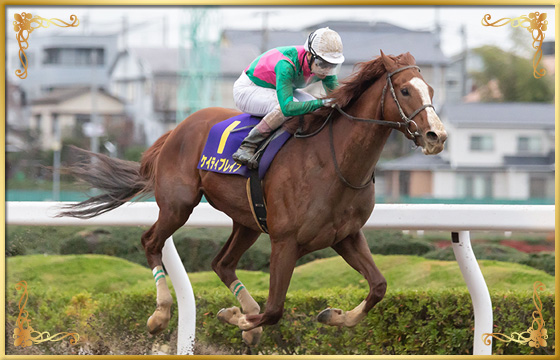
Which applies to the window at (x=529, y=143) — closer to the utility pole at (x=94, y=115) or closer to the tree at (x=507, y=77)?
the tree at (x=507, y=77)

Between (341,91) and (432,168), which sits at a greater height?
(341,91)

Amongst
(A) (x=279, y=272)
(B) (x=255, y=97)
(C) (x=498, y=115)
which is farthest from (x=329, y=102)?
(C) (x=498, y=115)

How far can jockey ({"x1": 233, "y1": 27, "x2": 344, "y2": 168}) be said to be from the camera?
4000mm

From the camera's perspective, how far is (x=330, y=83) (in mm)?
4270

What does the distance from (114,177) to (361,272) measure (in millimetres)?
1836

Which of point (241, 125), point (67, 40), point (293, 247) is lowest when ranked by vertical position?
point (67, 40)

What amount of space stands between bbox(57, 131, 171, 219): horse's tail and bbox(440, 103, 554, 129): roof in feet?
101

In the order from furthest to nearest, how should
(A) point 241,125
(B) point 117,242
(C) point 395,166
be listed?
(C) point 395,166 → (B) point 117,242 → (A) point 241,125

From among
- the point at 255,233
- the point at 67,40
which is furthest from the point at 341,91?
the point at 67,40

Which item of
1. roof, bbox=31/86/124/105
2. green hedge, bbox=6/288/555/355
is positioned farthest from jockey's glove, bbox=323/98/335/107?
roof, bbox=31/86/124/105

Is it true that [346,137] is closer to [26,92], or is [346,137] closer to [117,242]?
[117,242]

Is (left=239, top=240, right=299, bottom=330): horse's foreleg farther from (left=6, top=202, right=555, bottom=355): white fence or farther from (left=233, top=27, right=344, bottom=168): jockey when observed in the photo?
(left=6, top=202, right=555, bottom=355): white fence

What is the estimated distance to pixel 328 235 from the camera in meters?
3.97

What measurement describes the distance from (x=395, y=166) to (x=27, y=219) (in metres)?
29.7
